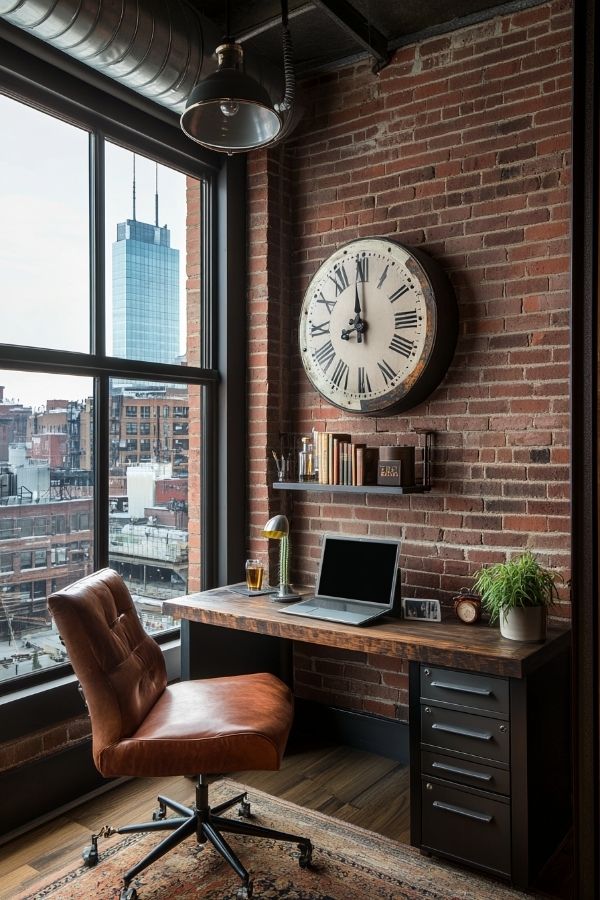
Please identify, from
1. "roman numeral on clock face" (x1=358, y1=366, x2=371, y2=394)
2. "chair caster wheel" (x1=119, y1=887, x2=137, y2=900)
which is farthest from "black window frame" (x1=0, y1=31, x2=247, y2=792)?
"chair caster wheel" (x1=119, y1=887, x2=137, y2=900)

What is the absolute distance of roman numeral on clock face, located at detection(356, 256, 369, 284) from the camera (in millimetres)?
3246

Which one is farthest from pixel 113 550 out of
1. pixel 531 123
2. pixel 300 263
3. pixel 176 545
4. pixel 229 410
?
pixel 531 123

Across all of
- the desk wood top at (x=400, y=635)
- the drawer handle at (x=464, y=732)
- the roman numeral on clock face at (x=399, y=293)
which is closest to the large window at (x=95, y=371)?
the desk wood top at (x=400, y=635)

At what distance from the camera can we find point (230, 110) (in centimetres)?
217

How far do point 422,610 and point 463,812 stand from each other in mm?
741

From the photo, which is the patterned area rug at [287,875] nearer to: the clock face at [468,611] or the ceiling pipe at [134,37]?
the clock face at [468,611]

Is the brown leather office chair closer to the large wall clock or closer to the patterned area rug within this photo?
the patterned area rug

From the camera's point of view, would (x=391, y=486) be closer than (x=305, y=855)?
No

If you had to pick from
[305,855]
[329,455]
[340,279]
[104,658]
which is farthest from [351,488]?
[305,855]

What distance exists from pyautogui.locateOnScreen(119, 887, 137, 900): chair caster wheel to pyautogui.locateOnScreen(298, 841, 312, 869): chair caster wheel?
552mm

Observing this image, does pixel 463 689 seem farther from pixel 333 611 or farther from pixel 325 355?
pixel 325 355

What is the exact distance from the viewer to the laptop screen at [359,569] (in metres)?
2.92

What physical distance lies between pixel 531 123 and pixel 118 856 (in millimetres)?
3226

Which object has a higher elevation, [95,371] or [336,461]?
[95,371]
